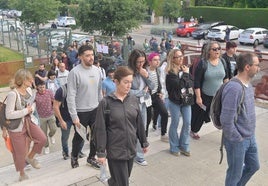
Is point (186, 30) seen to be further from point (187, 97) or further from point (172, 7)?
point (187, 97)

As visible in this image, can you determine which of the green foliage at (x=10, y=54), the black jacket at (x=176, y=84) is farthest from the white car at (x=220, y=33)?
the black jacket at (x=176, y=84)

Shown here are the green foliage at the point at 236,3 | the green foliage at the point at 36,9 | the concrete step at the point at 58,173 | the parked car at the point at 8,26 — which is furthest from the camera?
the green foliage at the point at 236,3

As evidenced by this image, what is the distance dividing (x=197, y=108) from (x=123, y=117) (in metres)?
2.82

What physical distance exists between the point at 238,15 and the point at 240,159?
3514 centimetres

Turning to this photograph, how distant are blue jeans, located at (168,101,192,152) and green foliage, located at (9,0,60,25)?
23750 mm

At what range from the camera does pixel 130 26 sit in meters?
20.0

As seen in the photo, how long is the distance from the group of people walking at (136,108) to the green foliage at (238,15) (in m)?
30.2

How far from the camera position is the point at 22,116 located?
4.93m

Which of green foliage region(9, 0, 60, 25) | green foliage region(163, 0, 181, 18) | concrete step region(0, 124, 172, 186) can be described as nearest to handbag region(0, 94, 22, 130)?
concrete step region(0, 124, 172, 186)

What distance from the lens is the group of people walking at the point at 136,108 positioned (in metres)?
3.66

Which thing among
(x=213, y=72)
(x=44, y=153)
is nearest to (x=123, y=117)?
(x=213, y=72)

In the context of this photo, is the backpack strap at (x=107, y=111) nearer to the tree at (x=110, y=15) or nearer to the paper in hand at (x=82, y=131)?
the paper in hand at (x=82, y=131)

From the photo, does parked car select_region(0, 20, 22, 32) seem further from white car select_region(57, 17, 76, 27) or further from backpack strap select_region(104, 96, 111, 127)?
white car select_region(57, 17, 76, 27)

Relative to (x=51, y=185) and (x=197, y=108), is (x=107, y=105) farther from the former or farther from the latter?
(x=197, y=108)
